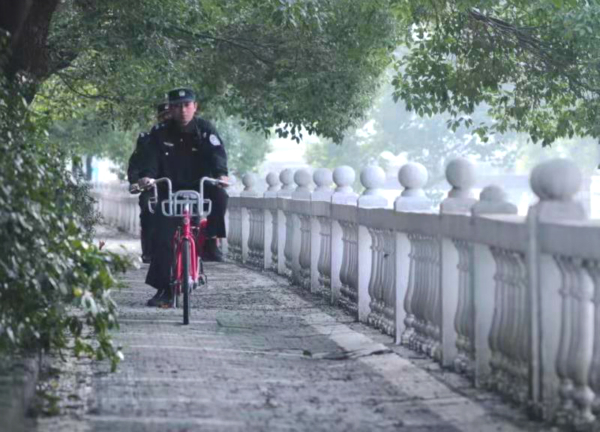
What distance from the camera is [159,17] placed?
75.5 feet

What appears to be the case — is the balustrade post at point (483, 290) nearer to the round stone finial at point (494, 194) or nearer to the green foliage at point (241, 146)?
the round stone finial at point (494, 194)

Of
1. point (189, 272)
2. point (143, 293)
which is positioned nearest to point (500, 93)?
point (143, 293)

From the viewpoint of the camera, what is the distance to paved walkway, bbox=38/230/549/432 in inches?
310

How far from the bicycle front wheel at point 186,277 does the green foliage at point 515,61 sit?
31.6 ft

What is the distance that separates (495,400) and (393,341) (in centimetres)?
312

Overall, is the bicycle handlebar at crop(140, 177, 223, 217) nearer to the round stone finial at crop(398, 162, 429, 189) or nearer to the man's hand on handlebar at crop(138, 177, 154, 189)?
the man's hand on handlebar at crop(138, 177, 154, 189)

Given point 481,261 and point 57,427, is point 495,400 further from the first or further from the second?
point 57,427

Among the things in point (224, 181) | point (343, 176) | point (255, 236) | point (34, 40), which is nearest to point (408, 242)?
point (224, 181)

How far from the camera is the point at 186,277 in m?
13.3

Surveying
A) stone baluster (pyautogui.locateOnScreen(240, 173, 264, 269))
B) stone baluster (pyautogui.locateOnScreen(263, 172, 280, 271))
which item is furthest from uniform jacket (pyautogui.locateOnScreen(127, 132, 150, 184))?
stone baluster (pyautogui.locateOnScreen(240, 173, 264, 269))

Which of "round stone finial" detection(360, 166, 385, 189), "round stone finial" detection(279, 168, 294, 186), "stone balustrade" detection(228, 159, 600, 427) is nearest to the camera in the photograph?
"stone balustrade" detection(228, 159, 600, 427)

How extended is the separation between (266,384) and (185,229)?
4603 mm

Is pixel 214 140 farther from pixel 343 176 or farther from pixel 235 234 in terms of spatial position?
pixel 235 234

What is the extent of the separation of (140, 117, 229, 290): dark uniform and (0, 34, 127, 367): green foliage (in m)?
4.10
